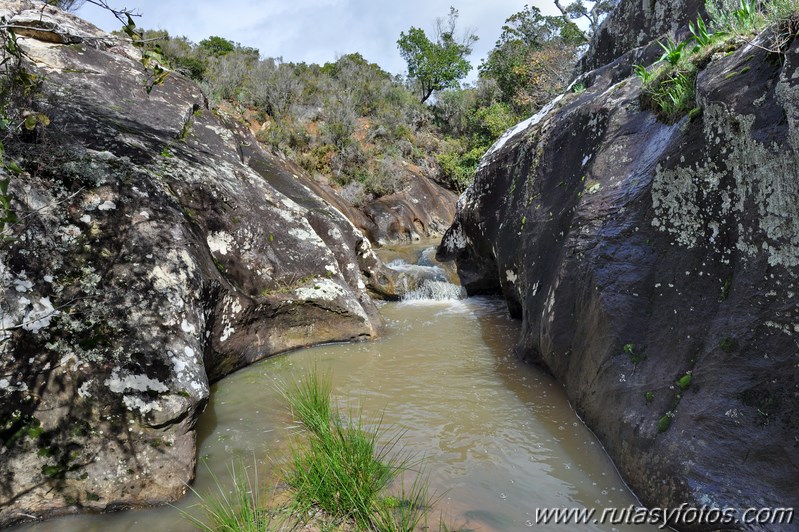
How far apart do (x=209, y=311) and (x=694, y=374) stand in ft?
13.0

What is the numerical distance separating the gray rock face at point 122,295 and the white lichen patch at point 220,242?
0.05 ft

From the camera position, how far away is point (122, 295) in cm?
341

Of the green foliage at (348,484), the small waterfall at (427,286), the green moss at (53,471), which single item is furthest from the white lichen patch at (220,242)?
the small waterfall at (427,286)

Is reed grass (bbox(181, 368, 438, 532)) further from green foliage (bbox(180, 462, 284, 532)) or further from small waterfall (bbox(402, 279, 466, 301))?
small waterfall (bbox(402, 279, 466, 301))

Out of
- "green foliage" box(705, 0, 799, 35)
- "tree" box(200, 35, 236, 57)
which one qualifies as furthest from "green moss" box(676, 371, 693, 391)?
"tree" box(200, 35, 236, 57)

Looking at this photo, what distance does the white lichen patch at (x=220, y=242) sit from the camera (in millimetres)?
5273

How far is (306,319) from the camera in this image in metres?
5.94

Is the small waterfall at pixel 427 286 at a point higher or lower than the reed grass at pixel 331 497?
higher

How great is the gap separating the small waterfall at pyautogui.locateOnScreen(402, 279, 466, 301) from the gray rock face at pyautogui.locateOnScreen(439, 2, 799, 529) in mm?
4589

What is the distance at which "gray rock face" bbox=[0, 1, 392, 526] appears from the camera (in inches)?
111

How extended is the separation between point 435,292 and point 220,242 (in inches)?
202

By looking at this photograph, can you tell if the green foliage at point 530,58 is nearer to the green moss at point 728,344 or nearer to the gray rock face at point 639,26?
the gray rock face at point 639,26

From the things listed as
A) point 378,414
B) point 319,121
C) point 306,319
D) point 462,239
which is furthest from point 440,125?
point 378,414

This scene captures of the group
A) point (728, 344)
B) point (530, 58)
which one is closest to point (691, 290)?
point (728, 344)
